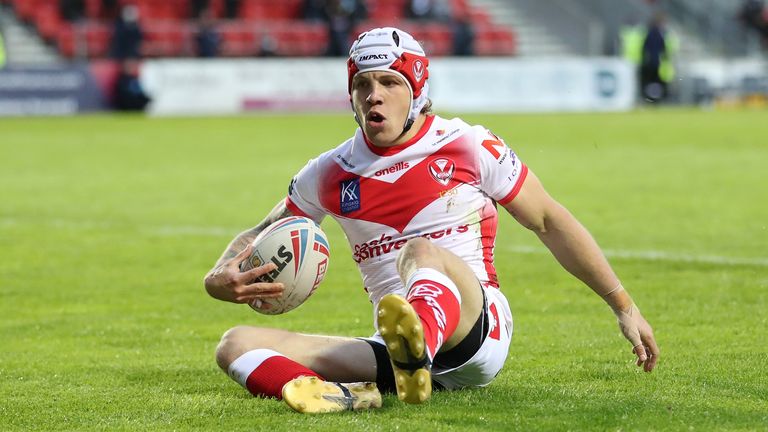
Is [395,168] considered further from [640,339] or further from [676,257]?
[676,257]

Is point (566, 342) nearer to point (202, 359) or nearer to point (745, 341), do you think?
point (745, 341)

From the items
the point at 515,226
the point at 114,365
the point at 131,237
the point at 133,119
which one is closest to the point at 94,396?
the point at 114,365

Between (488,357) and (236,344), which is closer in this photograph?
(488,357)

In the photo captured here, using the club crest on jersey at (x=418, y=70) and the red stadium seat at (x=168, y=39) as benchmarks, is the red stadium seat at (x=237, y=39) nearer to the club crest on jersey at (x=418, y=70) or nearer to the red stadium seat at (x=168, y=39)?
the red stadium seat at (x=168, y=39)

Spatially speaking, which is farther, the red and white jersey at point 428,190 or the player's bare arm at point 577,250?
the red and white jersey at point 428,190

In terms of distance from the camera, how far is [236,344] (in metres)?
5.84

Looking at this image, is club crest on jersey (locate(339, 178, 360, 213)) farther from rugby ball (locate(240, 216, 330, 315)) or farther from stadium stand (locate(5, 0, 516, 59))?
stadium stand (locate(5, 0, 516, 59))

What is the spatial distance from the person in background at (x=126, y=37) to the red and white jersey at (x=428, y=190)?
29.6 m

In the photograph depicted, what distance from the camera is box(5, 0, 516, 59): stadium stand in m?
36.0

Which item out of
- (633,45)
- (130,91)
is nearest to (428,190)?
(130,91)

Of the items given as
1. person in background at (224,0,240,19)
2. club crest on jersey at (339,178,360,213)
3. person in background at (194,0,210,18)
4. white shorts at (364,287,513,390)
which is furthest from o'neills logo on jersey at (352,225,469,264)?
person in background at (224,0,240,19)

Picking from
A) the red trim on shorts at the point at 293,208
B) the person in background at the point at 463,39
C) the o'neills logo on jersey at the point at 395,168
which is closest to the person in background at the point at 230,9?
the person in background at the point at 463,39

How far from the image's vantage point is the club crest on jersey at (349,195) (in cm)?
581

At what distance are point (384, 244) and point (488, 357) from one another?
0.67 metres
